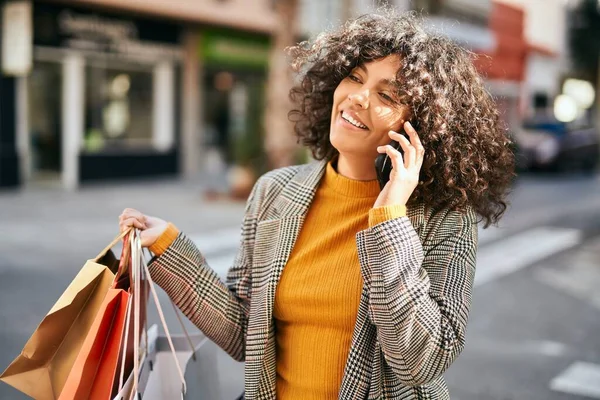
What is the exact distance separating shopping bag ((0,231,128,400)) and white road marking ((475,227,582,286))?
20.4 feet

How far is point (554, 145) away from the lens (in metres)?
21.9

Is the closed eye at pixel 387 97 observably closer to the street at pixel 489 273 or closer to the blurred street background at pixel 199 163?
the blurred street background at pixel 199 163

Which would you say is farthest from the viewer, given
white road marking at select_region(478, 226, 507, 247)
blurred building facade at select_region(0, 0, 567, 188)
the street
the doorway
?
the doorway

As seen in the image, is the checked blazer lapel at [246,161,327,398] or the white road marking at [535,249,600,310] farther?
the white road marking at [535,249,600,310]

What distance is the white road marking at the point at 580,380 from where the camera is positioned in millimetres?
4738

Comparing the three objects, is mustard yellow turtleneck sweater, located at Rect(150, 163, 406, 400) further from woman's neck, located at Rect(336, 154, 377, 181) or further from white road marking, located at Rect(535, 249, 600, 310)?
white road marking, located at Rect(535, 249, 600, 310)

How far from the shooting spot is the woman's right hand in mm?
1952

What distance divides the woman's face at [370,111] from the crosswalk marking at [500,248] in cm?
544

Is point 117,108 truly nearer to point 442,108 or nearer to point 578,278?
point 578,278

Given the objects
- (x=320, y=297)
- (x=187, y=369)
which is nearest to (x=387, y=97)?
(x=320, y=297)

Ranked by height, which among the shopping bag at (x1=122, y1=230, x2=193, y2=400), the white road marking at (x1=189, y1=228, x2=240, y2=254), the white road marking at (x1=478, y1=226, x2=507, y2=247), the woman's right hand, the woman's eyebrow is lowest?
the white road marking at (x1=478, y1=226, x2=507, y2=247)

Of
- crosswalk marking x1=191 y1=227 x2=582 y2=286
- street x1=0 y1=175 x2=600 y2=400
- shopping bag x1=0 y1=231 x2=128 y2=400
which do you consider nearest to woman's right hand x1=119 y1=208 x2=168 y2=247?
shopping bag x1=0 y1=231 x2=128 y2=400

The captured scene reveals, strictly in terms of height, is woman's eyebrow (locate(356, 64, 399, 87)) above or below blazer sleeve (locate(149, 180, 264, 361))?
above

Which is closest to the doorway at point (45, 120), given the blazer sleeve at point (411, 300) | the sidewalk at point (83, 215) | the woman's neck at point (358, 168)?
the sidewalk at point (83, 215)
